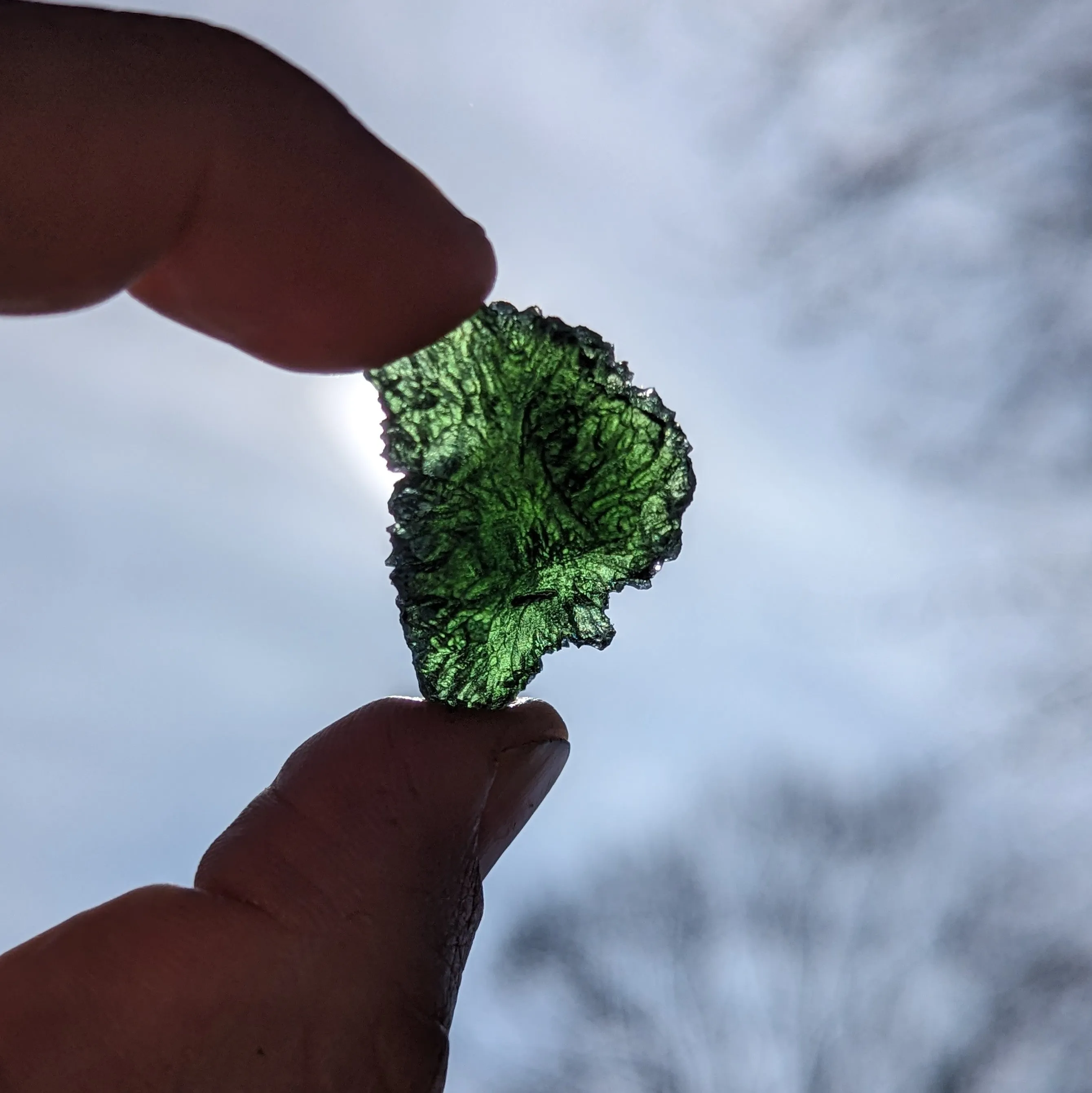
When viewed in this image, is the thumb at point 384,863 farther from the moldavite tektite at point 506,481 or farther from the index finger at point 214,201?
the index finger at point 214,201

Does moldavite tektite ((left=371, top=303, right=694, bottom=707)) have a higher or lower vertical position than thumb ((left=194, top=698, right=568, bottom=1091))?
higher

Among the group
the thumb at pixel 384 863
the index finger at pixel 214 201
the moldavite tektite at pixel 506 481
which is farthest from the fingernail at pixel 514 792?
the index finger at pixel 214 201

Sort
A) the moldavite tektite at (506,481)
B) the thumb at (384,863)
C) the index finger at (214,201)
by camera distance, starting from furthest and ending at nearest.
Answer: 1. the moldavite tektite at (506,481)
2. the thumb at (384,863)
3. the index finger at (214,201)

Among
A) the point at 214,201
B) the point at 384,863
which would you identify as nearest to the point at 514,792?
the point at 384,863

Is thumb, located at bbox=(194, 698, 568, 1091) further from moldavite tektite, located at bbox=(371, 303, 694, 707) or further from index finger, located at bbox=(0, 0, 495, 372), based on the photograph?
index finger, located at bbox=(0, 0, 495, 372)

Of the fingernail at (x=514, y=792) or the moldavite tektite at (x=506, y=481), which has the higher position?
the moldavite tektite at (x=506, y=481)

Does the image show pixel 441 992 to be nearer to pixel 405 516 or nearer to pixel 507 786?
pixel 507 786

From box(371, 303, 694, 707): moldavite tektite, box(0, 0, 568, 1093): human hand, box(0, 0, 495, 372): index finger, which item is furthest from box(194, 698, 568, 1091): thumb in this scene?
box(0, 0, 495, 372): index finger
